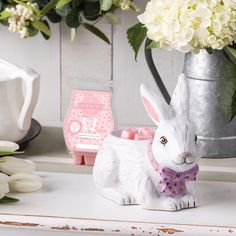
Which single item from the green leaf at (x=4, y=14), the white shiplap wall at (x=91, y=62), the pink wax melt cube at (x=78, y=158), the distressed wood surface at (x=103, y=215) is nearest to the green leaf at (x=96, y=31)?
the white shiplap wall at (x=91, y=62)

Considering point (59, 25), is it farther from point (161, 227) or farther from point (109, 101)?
point (161, 227)

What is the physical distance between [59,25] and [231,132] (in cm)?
41

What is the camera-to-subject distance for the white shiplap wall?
4.73 feet

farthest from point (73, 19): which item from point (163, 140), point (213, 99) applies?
point (163, 140)

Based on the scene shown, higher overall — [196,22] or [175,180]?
[196,22]

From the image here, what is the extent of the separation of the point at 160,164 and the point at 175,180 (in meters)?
0.03

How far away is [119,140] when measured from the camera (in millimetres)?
1095

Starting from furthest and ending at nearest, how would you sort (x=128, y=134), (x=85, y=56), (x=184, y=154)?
(x=85, y=56) → (x=128, y=134) → (x=184, y=154)

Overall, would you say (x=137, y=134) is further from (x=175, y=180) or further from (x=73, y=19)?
(x=73, y=19)

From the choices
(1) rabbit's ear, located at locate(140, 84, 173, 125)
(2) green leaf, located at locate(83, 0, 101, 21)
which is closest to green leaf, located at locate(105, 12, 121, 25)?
(2) green leaf, located at locate(83, 0, 101, 21)

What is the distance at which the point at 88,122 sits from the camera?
1223mm

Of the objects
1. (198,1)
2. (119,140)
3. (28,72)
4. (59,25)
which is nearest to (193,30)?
(198,1)

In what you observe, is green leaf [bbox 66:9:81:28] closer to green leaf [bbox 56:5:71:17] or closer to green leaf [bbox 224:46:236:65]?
green leaf [bbox 56:5:71:17]

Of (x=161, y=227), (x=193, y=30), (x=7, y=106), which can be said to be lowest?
(x=161, y=227)
